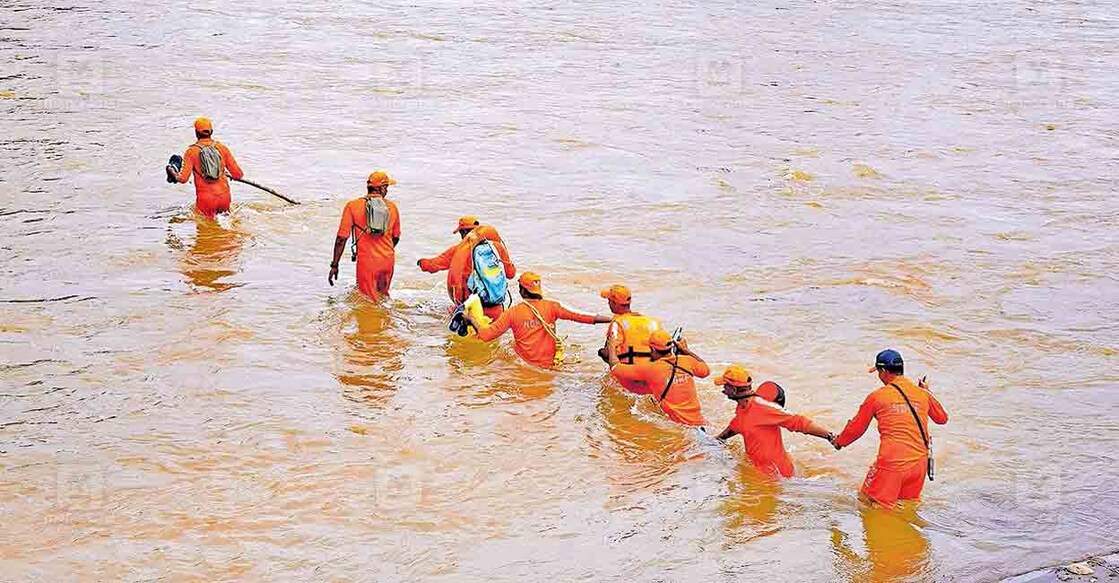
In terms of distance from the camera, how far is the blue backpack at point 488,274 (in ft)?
41.2

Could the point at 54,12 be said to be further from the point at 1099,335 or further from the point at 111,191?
the point at 1099,335

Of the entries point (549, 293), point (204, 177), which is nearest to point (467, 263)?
point (549, 293)

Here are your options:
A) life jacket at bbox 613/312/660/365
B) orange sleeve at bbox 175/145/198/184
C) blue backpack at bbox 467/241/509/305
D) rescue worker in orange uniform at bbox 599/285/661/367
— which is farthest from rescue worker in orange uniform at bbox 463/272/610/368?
orange sleeve at bbox 175/145/198/184

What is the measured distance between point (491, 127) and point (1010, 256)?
9.62 m

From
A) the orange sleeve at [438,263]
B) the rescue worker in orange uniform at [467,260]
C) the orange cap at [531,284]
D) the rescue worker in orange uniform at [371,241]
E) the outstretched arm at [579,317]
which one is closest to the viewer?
the outstretched arm at [579,317]

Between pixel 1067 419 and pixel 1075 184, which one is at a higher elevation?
pixel 1075 184

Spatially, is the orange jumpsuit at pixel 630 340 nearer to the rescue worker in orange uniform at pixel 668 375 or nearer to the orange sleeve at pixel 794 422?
the rescue worker in orange uniform at pixel 668 375

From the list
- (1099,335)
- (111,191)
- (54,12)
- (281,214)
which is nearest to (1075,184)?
(1099,335)

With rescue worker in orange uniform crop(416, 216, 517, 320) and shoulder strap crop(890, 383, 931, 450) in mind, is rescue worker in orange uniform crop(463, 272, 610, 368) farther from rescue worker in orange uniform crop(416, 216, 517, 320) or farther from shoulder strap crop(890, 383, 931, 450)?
shoulder strap crop(890, 383, 931, 450)

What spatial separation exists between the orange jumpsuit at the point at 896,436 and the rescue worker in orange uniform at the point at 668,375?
1571 millimetres

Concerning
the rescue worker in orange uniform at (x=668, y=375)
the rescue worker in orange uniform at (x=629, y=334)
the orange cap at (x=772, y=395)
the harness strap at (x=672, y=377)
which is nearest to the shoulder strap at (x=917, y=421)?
the orange cap at (x=772, y=395)

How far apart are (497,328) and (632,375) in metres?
1.47

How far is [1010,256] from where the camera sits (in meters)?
17.4

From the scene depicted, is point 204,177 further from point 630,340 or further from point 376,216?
point 630,340
